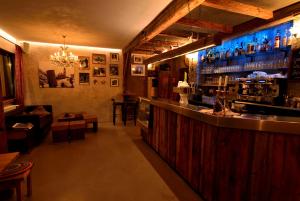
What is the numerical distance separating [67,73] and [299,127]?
6.71 metres

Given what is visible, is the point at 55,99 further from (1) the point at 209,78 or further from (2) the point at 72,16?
(1) the point at 209,78

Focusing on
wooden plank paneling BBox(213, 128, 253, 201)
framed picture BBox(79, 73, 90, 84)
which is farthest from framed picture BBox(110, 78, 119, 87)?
wooden plank paneling BBox(213, 128, 253, 201)

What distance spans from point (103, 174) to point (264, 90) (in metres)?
3.71

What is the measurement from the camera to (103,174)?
2.99m

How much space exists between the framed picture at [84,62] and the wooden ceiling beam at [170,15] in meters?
2.94

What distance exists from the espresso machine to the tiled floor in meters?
2.10

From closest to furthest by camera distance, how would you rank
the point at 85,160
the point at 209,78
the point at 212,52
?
the point at 85,160 → the point at 212,52 → the point at 209,78

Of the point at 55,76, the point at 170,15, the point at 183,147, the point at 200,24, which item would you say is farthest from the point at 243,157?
the point at 55,76

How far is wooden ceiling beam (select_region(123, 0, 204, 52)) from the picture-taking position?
8.22 feet

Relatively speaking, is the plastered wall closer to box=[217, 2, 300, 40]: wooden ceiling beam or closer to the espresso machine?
box=[217, 2, 300, 40]: wooden ceiling beam

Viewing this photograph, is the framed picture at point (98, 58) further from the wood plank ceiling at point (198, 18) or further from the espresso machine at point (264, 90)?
the espresso machine at point (264, 90)

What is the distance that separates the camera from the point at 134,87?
7.47m

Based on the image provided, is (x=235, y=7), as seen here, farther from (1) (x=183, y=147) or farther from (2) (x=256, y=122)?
(1) (x=183, y=147)

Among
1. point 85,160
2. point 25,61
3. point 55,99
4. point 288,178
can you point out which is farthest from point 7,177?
point 25,61
